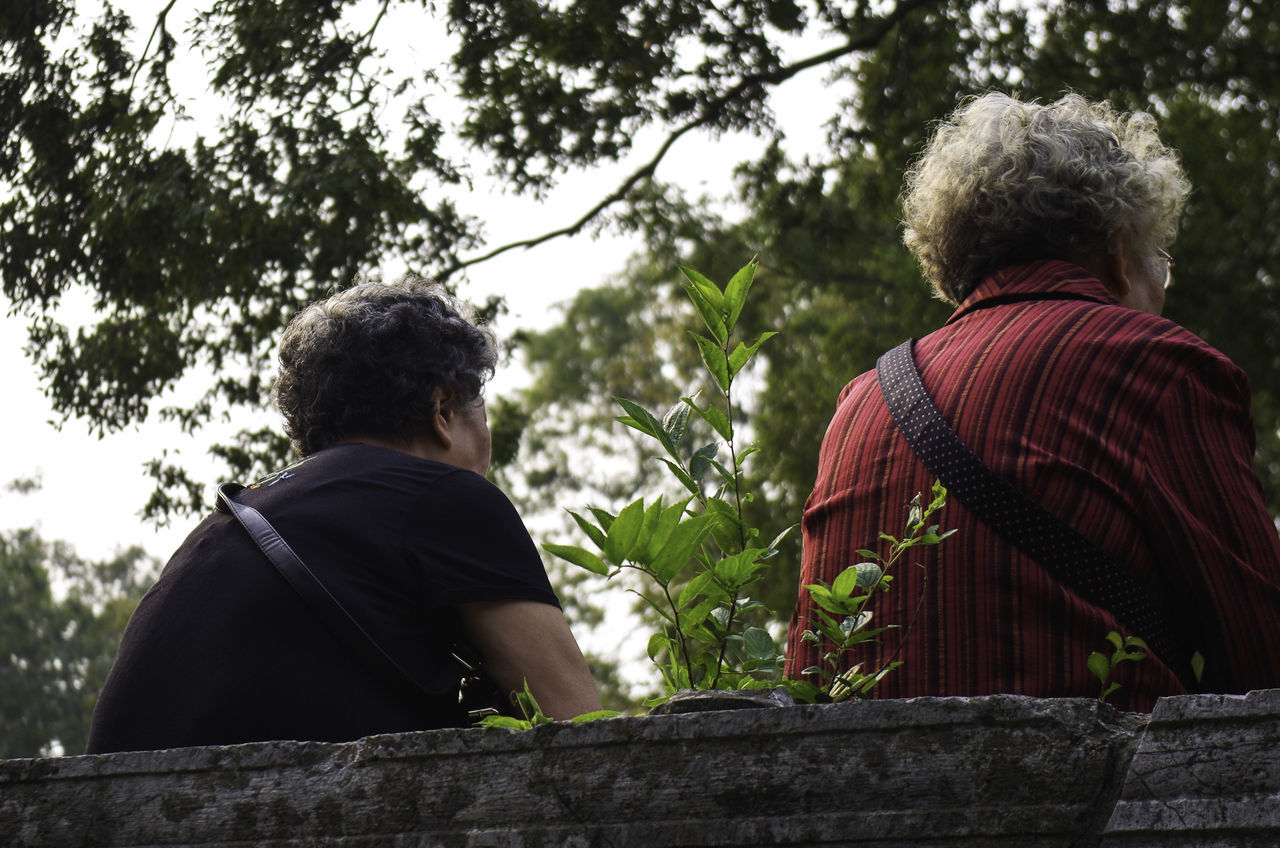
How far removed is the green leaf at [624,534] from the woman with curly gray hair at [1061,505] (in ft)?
1.01

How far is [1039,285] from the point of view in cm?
223

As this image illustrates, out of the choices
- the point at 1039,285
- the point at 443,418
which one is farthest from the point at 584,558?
the point at 443,418

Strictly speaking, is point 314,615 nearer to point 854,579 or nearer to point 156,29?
point 854,579

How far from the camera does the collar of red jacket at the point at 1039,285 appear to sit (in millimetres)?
2184

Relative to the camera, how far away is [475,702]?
2.14m

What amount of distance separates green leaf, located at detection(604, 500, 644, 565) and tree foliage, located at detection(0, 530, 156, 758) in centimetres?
3766

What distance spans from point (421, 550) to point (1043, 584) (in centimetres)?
94

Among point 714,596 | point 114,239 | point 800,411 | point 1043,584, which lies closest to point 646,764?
point 714,596

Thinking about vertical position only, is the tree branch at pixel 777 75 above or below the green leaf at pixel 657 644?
above

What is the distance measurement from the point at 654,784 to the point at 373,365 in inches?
58.9

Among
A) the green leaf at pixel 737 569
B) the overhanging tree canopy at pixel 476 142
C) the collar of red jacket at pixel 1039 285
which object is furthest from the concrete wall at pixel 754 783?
the overhanging tree canopy at pixel 476 142

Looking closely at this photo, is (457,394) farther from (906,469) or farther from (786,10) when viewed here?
(786,10)

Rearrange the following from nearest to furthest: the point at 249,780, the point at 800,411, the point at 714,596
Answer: the point at 249,780 → the point at 714,596 → the point at 800,411

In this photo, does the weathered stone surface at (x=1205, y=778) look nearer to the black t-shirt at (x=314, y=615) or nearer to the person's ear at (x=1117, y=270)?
the black t-shirt at (x=314, y=615)
